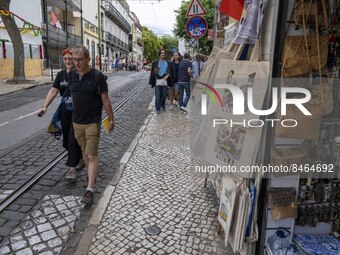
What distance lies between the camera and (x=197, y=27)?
8578 mm

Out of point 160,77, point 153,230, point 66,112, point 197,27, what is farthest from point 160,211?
point 160,77

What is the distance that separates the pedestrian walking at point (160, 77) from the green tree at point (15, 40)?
11108mm

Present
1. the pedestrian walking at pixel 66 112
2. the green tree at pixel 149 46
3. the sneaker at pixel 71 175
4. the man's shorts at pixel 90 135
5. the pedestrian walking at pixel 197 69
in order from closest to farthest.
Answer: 1. the man's shorts at pixel 90 135
2. the pedestrian walking at pixel 66 112
3. the sneaker at pixel 71 175
4. the pedestrian walking at pixel 197 69
5. the green tree at pixel 149 46

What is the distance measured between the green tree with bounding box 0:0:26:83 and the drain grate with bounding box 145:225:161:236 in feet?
55.7

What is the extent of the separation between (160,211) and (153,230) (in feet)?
1.39

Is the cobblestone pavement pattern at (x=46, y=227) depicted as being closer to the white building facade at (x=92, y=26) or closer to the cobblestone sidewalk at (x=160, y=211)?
the cobblestone sidewalk at (x=160, y=211)

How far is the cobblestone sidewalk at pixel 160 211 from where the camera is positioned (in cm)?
327

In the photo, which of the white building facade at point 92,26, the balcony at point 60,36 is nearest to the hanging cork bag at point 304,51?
the balcony at point 60,36

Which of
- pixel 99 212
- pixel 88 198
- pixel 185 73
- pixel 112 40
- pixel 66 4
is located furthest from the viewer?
pixel 112 40

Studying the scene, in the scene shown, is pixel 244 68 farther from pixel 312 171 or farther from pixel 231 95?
pixel 312 171

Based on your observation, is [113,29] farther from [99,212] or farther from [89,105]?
[99,212]

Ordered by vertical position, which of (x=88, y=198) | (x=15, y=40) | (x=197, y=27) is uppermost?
(x=197, y=27)

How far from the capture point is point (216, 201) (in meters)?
4.20

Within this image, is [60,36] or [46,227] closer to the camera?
[46,227]
